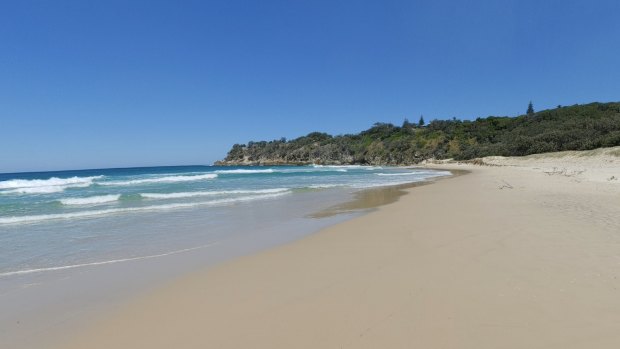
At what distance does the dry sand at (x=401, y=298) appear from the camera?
9.05 ft

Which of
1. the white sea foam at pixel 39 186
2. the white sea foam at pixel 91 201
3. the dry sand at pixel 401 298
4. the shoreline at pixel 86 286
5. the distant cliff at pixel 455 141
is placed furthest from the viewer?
the distant cliff at pixel 455 141

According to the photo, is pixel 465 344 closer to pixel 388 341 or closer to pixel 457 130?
pixel 388 341

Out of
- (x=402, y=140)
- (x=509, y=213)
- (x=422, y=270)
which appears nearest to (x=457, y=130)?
(x=402, y=140)

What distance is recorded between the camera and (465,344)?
2584mm

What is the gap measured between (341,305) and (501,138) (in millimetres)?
72457

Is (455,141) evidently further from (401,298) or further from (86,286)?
(86,286)

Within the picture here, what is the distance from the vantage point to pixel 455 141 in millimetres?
75438

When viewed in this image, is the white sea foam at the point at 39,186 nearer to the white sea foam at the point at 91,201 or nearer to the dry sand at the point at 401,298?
the white sea foam at the point at 91,201

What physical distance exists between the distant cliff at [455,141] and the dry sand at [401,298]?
3867cm

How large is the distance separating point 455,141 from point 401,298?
79553 millimetres

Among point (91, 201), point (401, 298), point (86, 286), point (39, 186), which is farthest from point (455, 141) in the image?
point (86, 286)

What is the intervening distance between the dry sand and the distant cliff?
38674 mm

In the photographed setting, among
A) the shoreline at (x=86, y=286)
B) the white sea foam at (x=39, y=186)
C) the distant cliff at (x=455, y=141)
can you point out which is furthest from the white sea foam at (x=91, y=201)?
the distant cliff at (x=455, y=141)

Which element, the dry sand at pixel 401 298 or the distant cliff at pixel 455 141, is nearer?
the dry sand at pixel 401 298
